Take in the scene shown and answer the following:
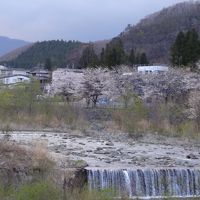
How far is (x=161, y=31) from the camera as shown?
96938 mm

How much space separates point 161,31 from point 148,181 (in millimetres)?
84463

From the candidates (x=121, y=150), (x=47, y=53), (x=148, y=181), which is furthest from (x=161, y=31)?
(x=148, y=181)

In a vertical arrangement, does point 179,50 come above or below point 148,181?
above

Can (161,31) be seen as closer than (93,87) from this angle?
No

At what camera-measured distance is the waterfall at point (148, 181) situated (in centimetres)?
1416

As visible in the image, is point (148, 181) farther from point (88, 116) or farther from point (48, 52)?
point (48, 52)

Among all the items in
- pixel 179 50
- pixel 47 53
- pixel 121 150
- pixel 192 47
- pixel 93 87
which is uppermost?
pixel 47 53

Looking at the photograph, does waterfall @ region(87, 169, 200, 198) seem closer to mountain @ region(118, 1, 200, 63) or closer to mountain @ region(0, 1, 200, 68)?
mountain @ region(0, 1, 200, 68)

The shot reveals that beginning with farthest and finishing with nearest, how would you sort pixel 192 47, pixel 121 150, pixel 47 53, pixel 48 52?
pixel 48 52 < pixel 47 53 < pixel 192 47 < pixel 121 150

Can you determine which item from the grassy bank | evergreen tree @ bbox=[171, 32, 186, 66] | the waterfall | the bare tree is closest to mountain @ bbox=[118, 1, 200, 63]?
evergreen tree @ bbox=[171, 32, 186, 66]

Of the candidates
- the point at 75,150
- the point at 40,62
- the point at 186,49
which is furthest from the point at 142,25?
the point at 75,150

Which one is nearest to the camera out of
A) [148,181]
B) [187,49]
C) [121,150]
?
[148,181]

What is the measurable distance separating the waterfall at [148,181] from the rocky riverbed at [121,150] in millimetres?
1012

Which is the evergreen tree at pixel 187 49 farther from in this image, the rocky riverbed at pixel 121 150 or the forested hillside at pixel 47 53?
the forested hillside at pixel 47 53
